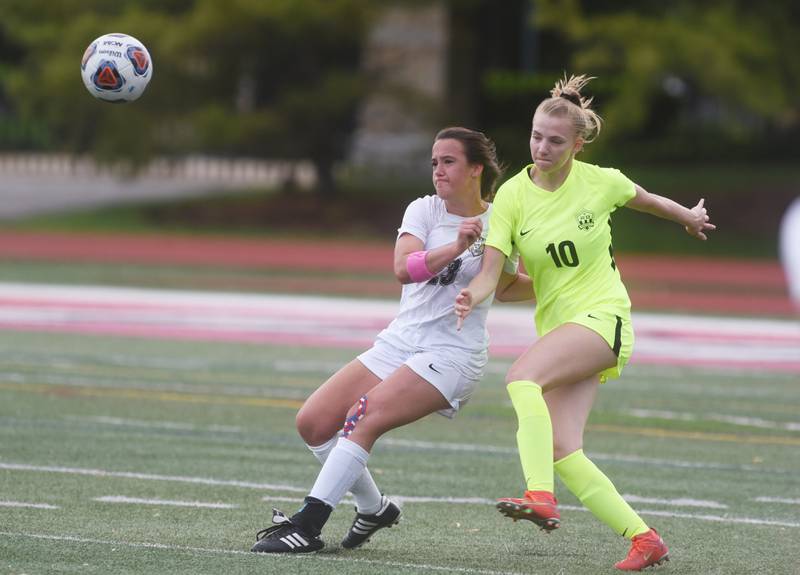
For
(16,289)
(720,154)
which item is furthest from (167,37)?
(720,154)

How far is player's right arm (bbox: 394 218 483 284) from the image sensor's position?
21.6 ft

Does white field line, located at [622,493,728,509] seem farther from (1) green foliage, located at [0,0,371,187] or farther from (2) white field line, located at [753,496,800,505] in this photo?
(1) green foliage, located at [0,0,371,187]

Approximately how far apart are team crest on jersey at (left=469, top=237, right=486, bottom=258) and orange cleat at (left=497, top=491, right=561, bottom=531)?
118 centimetres

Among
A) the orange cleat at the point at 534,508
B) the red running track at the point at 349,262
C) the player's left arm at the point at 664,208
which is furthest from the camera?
the red running track at the point at 349,262

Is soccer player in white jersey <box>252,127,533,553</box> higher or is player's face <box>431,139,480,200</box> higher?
player's face <box>431,139,480,200</box>

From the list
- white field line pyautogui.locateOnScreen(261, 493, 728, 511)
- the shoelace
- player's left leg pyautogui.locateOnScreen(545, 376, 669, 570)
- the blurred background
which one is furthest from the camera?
the blurred background

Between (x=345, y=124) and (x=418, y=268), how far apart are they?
106 feet

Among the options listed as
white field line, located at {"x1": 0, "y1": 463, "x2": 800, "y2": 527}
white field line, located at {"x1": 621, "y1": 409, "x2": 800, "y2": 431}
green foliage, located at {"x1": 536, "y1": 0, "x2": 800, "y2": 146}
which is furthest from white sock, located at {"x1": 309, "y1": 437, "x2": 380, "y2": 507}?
green foliage, located at {"x1": 536, "y1": 0, "x2": 800, "y2": 146}

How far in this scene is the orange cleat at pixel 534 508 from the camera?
6.25 metres

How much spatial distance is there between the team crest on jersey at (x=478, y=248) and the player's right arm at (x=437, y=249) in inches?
6.5

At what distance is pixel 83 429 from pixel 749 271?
21.6m

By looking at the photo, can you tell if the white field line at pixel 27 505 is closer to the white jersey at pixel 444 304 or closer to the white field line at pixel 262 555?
the white field line at pixel 262 555

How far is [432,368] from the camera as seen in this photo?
6.84 metres

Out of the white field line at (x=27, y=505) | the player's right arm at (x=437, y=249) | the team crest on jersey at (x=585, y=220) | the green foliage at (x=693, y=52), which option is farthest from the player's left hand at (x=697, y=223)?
the green foliage at (x=693, y=52)
